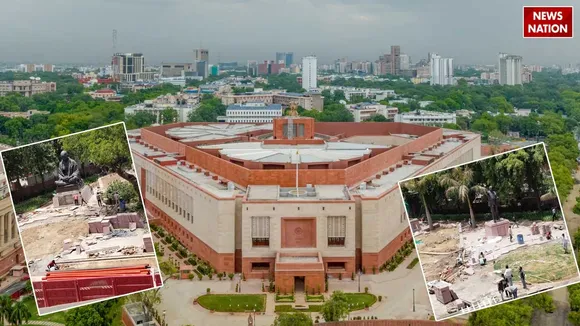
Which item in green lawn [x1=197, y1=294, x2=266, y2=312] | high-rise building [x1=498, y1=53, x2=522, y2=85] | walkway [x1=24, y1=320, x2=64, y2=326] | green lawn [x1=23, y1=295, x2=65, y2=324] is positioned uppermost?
high-rise building [x1=498, y1=53, x2=522, y2=85]

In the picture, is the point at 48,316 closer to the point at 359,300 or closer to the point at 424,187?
the point at 359,300

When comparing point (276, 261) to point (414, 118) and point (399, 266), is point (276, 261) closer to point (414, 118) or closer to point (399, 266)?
point (399, 266)

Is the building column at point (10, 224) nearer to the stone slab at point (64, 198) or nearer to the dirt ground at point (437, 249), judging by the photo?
the stone slab at point (64, 198)

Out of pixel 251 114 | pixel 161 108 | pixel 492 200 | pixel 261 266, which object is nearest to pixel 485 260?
pixel 492 200

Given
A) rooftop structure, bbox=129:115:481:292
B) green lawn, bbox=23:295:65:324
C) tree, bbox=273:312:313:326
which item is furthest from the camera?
rooftop structure, bbox=129:115:481:292

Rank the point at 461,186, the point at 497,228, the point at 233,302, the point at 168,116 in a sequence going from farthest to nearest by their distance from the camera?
1. the point at 168,116
2. the point at 233,302
3. the point at 461,186
4. the point at 497,228

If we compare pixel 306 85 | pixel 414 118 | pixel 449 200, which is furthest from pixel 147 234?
pixel 306 85

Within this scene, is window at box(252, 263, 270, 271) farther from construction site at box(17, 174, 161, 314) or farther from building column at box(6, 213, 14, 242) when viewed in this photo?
construction site at box(17, 174, 161, 314)

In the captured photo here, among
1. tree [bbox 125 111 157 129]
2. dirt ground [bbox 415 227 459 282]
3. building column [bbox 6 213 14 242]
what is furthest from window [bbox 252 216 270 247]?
tree [bbox 125 111 157 129]
